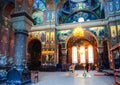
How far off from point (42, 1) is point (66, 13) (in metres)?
4.85

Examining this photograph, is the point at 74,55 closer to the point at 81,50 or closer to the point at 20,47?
the point at 81,50

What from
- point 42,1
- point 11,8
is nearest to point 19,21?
point 11,8

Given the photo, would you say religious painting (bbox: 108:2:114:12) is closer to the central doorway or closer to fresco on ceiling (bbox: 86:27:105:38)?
fresco on ceiling (bbox: 86:27:105:38)

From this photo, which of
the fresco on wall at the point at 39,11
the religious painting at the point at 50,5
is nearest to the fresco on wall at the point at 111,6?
the religious painting at the point at 50,5

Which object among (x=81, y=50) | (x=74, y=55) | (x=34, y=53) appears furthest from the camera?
(x=74, y=55)

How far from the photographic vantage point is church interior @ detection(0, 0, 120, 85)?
5.80 metres

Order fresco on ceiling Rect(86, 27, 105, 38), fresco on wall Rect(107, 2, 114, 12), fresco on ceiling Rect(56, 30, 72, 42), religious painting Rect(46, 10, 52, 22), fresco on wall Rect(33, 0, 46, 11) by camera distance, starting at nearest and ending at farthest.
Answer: fresco on wall Rect(107, 2, 114, 12), fresco on ceiling Rect(86, 27, 105, 38), fresco on ceiling Rect(56, 30, 72, 42), religious painting Rect(46, 10, 52, 22), fresco on wall Rect(33, 0, 46, 11)

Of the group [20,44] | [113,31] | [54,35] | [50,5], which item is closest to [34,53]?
[54,35]

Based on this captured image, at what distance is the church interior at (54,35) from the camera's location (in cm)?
580

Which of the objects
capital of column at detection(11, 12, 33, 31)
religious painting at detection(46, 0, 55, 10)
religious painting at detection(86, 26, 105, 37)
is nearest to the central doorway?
religious painting at detection(86, 26, 105, 37)

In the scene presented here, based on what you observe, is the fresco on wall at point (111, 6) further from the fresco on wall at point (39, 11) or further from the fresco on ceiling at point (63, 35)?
the fresco on wall at point (39, 11)

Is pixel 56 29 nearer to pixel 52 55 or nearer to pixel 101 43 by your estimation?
pixel 52 55

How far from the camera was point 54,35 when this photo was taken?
15812mm

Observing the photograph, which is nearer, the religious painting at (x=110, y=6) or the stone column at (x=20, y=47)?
the stone column at (x=20, y=47)
